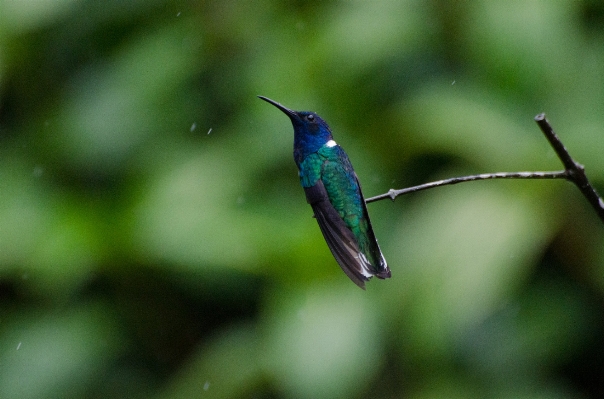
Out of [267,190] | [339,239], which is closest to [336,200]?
[339,239]

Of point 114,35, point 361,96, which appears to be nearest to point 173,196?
point 361,96

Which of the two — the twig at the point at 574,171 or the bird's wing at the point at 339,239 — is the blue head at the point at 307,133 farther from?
the twig at the point at 574,171

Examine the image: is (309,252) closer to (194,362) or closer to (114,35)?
(194,362)

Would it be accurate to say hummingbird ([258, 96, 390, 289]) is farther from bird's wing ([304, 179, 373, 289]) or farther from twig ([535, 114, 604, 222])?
twig ([535, 114, 604, 222])

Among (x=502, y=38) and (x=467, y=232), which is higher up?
(x=502, y=38)

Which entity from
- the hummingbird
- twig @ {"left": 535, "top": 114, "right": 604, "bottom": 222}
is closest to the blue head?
the hummingbird

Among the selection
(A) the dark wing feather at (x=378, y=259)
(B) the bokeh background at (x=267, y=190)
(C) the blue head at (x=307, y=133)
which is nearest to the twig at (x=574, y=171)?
(A) the dark wing feather at (x=378, y=259)
